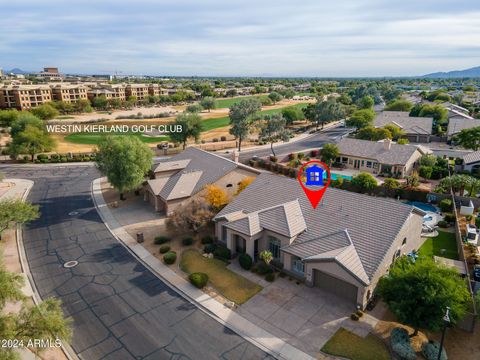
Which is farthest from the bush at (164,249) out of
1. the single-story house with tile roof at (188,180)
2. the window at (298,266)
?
the window at (298,266)

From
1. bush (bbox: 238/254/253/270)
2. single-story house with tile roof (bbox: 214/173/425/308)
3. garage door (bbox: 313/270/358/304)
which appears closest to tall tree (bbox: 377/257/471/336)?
single-story house with tile roof (bbox: 214/173/425/308)

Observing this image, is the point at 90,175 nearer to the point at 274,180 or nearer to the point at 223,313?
the point at 274,180

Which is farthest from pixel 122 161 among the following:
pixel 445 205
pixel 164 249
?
pixel 445 205

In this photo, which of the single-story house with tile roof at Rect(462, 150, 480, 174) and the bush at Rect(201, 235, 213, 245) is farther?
the single-story house with tile roof at Rect(462, 150, 480, 174)

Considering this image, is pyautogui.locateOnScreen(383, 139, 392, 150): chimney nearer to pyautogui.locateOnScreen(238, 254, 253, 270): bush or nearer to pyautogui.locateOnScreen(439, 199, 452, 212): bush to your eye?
pyautogui.locateOnScreen(439, 199, 452, 212): bush

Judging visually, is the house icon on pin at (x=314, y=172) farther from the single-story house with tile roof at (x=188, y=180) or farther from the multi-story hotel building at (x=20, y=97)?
the multi-story hotel building at (x=20, y=97)

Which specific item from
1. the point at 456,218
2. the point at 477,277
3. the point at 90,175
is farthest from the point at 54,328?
the point at 90,175

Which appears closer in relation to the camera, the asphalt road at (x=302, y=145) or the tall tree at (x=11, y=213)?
the tall tree at (x=11, y=213)
